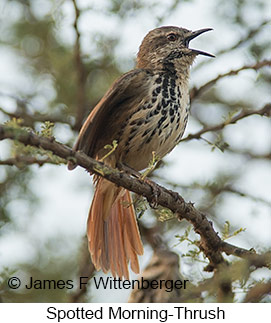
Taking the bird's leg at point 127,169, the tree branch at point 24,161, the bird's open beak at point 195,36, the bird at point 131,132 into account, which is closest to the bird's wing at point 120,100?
the bird at point 131,132

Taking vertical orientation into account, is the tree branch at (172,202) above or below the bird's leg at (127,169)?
below

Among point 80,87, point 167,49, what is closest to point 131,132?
point 80,87

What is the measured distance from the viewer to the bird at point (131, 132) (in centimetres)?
462

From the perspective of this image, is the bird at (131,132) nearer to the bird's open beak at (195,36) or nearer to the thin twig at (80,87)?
the bird's open beak at (195,36)

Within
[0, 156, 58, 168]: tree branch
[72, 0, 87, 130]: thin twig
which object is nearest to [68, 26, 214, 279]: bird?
[0, 156, 58, 168]: tree branch

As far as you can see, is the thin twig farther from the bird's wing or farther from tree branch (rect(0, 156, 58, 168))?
tree branch (rect(0, 156, 58, 168))

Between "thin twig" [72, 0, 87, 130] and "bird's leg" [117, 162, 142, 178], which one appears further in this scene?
→ "thin twig" [72, 0, 87, 130]

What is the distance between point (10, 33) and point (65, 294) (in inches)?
110

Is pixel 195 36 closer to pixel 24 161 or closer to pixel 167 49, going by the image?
pixel 167 49

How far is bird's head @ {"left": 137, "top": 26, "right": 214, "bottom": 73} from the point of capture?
17.3ft

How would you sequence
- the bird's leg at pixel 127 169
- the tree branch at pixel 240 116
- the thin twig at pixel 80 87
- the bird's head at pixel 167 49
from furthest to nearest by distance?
1. the bird's head at pixel 167 49
2. the thin twig at pixel 80 87
3. the bird's leg at pixel 127 169
4. the tree branch at pixel 240 116

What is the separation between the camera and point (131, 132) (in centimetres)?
464

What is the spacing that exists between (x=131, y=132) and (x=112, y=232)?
956mm

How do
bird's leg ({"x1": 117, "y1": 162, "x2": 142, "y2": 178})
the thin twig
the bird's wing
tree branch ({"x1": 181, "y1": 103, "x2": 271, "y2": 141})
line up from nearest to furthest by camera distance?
tree branch ({"x1": 181, "y1": 103, "x2": 271, "y2": 141})
the bird's wing
bird's leg ({"x1": 117, "y1": 162, "x2": 142, "y2": 178})
the thin twig
